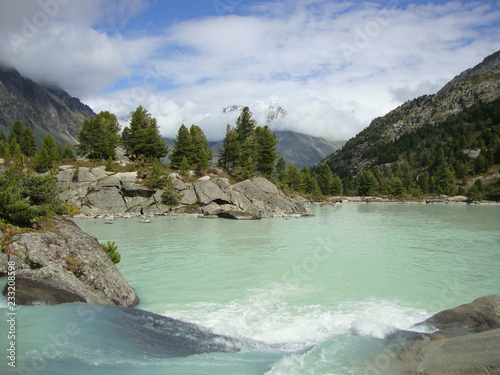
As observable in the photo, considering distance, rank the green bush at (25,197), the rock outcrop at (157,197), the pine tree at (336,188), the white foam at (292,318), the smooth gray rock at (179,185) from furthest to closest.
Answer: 1. the pine tree at (336,188)
2. the smooth gray rock at (179,185)
3. the rock outcrop at (157,197)
4. the green bush at (25,197)
5. the white foam at (292,318)

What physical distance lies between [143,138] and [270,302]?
2345 inches

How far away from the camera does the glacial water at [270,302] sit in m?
6.69

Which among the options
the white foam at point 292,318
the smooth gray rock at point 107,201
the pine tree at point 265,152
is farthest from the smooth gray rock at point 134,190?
the white foam at point 292,318

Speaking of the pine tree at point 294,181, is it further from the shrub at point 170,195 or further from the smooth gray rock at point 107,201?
the smooth gray rock at point 107,201

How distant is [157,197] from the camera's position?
51969mm

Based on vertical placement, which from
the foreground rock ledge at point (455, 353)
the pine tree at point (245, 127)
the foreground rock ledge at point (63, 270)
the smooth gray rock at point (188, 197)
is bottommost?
the foreground rock ledge at point (455, 353)

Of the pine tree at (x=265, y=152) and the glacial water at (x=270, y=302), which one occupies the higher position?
the pine tree at (x=265, y=152)

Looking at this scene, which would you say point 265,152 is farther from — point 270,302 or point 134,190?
point 270,302

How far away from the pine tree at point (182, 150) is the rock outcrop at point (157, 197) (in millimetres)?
10792

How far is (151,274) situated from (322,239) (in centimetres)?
1661

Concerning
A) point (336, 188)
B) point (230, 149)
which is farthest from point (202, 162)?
point (336, 188)

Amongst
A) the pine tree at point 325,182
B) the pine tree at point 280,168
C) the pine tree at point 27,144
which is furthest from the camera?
the pine tree at point 325,182

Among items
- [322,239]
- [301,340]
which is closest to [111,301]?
[301,340]

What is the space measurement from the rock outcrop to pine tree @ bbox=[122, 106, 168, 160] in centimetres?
1118
